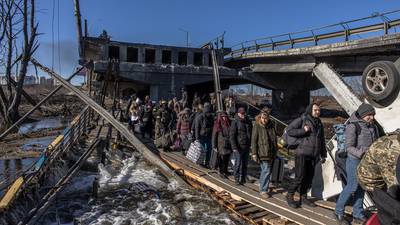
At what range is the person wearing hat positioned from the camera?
213 inches

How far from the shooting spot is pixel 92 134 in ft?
50.7

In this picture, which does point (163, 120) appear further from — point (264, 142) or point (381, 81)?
point (381, 81)

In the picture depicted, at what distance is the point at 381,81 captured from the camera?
30.0 ft

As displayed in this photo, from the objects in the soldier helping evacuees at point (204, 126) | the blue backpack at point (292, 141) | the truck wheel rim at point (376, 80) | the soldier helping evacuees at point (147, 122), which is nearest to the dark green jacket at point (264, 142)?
the blue backpack at point (292, 141)

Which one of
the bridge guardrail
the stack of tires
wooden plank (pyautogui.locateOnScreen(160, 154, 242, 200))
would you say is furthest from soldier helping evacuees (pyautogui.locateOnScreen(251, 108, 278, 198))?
the bridge guardrail

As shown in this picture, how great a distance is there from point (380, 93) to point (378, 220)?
6215 mm

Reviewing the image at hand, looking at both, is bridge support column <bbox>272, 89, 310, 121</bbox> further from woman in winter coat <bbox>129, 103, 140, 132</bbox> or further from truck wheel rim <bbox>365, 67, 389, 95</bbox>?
truck wheel rim <bbox>365, 67, 389, 95</bbox>

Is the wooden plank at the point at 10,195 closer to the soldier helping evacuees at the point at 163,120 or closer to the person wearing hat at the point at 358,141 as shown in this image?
the person wearing hat at the point at 358,141

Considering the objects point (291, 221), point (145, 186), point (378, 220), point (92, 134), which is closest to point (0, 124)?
point (92, 134)

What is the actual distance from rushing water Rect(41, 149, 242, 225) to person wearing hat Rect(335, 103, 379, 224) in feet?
7.33

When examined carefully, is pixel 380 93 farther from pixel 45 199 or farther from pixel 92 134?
pixel 92 134

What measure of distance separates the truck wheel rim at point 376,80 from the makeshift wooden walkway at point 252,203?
10.3ft

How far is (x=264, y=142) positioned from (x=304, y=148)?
1.01m

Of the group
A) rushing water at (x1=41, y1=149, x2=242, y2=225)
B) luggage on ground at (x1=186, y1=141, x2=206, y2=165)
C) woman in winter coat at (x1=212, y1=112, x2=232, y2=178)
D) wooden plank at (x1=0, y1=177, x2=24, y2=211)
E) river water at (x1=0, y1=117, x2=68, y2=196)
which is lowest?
rushing water at (x1=41, y1=149, x2=242, y2=225)
